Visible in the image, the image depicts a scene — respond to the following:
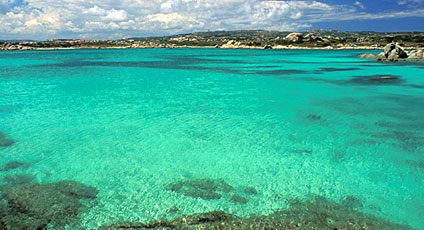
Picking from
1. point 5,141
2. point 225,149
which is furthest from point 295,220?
point 5,141

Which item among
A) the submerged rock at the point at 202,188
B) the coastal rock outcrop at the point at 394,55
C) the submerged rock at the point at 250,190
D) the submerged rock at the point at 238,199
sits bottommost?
the submerged rock at the point at 250,190

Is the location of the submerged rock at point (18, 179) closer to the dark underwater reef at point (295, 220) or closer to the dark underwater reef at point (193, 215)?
the dark underwater reef at point (193, 215)

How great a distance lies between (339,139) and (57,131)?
13.3 m

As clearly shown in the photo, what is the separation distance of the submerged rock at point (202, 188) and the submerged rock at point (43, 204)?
237 cm

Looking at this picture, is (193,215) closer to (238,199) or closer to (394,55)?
(238,199)

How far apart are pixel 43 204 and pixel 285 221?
6.03m

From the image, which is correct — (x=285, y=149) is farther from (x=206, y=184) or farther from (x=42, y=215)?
(x=42, y=215)

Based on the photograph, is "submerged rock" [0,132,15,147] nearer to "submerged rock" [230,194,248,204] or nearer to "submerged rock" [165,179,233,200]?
"submerged rock" [165,179,233,200]

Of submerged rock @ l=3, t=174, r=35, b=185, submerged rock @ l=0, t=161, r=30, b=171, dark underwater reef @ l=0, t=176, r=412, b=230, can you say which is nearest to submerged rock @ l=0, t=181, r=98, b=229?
dark underwater reef @ l=0, t=176, r=412, b=230

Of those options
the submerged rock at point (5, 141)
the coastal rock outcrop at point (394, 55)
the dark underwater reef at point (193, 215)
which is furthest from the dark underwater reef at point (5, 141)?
the coastal rock outcrop at point (394, 55)

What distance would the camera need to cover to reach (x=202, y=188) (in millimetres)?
7816

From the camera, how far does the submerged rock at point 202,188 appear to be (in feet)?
24.5

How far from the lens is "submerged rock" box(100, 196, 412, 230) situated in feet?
19.8

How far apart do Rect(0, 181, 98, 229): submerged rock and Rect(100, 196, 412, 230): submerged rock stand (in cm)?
124
